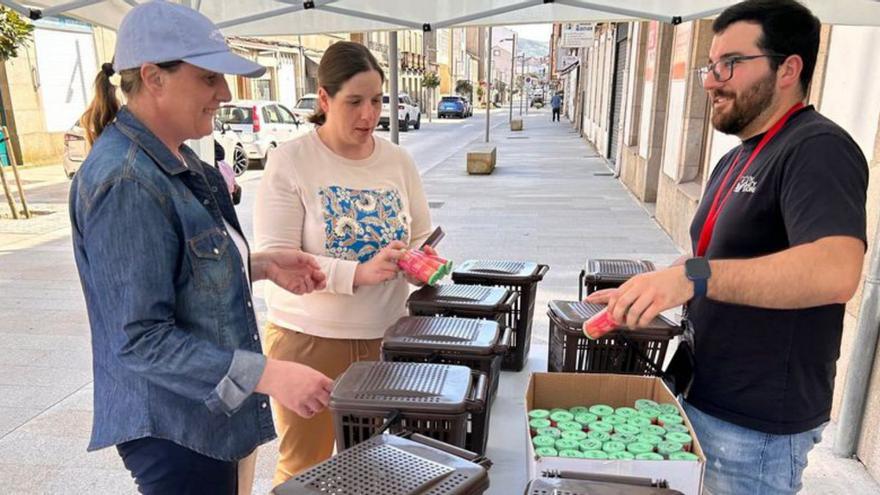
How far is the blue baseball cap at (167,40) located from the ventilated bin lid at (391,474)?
849 millimetres

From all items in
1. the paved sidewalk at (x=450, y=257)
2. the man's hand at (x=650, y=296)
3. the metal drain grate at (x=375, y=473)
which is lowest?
the paved sidewalk at (x=450, y=257)

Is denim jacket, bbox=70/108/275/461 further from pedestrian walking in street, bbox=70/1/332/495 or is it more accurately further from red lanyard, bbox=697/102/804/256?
red lanyard, bbox=697/102/804/256

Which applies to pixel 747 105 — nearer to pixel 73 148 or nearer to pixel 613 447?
pixel 613 447

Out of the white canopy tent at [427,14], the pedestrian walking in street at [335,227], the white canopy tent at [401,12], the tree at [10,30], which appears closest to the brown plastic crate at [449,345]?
the pedestrian walking in street at [335,227]

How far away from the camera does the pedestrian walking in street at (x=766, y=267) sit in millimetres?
1269

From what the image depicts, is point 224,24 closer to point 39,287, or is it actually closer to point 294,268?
point 294,268

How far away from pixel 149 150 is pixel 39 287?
558 cm

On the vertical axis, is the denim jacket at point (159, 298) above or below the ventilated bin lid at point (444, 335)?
above

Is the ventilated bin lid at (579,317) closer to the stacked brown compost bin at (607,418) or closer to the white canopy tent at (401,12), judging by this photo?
the stacked brown compost bin at (607,418)

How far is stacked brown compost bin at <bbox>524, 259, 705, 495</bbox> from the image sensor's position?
1204mm

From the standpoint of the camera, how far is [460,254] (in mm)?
6945

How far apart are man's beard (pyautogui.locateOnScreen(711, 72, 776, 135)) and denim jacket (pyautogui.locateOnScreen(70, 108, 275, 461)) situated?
1.29 m

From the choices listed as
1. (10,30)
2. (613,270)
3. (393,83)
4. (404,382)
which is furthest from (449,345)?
(10,30)

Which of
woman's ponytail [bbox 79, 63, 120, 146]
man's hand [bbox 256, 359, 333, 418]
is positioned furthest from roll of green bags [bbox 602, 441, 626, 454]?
woman's ponytail [bbox 79, 63, 120, 146]
